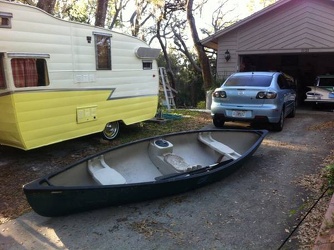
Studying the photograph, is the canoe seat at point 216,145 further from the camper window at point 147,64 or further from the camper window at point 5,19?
the camper window at point 5,19

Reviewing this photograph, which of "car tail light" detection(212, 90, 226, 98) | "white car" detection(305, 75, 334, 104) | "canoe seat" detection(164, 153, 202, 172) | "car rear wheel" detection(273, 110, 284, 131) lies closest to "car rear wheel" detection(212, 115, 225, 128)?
"car tail light" detection(212, 90, 226, 98)

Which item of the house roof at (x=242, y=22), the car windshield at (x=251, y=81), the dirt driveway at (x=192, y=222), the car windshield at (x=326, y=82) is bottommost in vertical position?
the dirt driveway at (x=192, y=222)

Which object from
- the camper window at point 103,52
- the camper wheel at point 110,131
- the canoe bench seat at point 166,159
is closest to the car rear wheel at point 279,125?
the canoe bench seat at point 166,159

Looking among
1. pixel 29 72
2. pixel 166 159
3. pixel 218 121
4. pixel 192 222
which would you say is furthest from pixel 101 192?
pixel 218 121

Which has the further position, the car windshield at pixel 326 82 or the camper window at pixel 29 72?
the car windshield at pixel 326 82

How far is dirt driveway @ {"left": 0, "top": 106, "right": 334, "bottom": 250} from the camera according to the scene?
3631 mm

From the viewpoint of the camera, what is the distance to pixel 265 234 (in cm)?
373

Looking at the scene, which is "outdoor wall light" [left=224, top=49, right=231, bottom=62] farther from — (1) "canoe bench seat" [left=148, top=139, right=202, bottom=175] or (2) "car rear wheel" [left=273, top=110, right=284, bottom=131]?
(1) "canoe bench seat" [left=148, top=139, right=202, bottom=175]

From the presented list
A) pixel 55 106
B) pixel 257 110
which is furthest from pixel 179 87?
pixel 55 106

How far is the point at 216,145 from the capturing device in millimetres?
6160

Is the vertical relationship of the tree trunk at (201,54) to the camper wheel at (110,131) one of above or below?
above

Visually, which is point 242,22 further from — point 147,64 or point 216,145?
point 216,145

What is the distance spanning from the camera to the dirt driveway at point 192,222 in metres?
3.63

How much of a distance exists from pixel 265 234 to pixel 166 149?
2.43 meters
